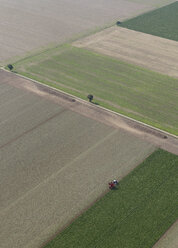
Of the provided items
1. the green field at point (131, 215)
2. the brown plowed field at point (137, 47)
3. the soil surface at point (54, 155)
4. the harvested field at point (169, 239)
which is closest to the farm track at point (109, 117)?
the soil surface at point (54, 155)

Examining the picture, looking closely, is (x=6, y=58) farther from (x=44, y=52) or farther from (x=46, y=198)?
(x=46, y=198)

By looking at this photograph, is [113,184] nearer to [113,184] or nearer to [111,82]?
[113,184]

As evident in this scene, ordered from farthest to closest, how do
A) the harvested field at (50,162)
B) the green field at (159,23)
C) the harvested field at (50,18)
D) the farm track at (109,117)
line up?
the green field at (159,23) → the harvested field at (50,18) → the farm track at (109,117) → the harvested field at (50,162)

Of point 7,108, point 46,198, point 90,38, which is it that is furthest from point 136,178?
point 90,38

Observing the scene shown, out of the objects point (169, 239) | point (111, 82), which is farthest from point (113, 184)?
point (111, 82)

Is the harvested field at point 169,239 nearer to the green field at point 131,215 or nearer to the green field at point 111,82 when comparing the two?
the green field at point 131,215

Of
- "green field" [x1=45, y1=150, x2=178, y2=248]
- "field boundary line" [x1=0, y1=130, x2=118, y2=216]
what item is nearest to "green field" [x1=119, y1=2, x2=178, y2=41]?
"field boundary line" [x1=0, y1=130, x2=118, y2=216]
